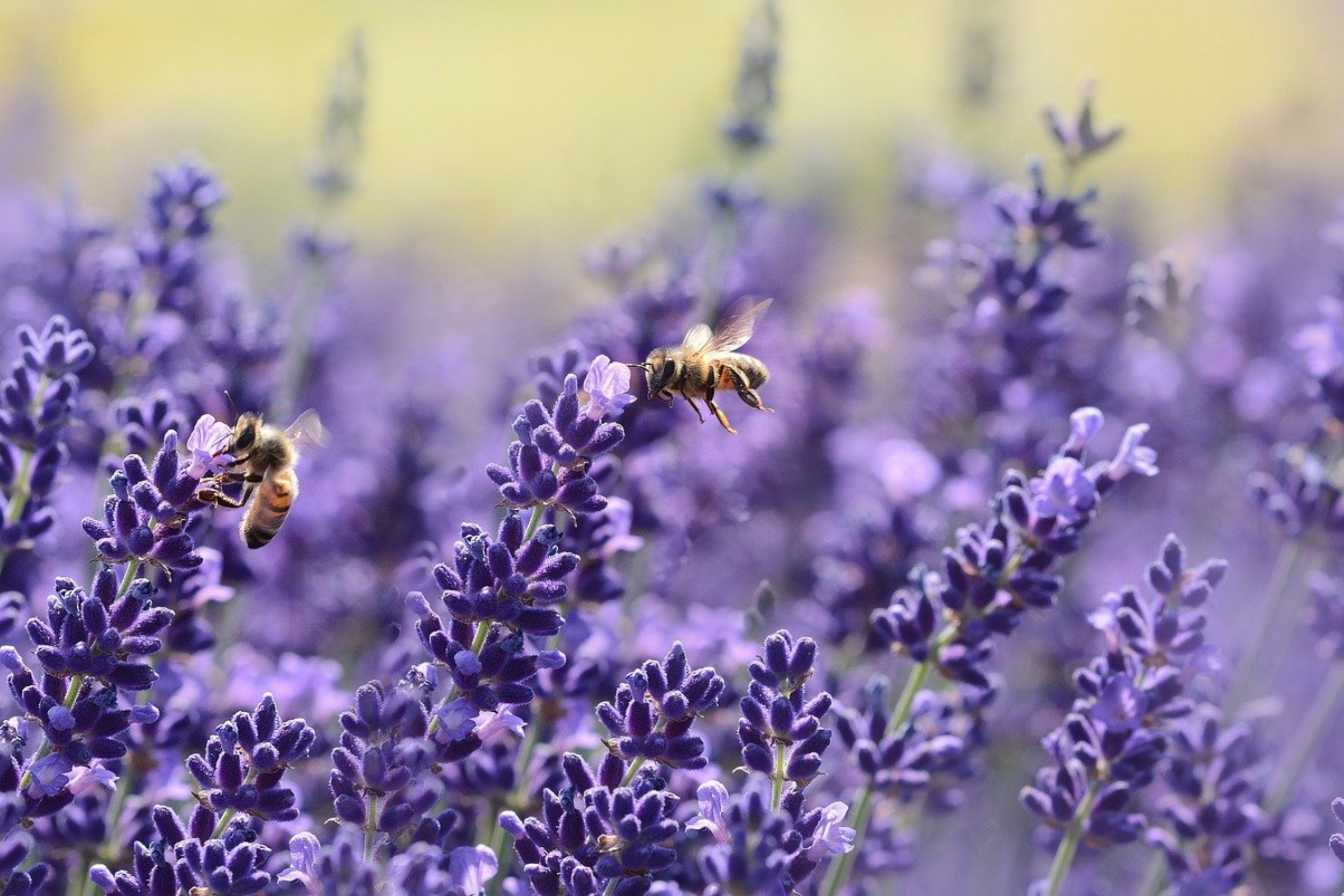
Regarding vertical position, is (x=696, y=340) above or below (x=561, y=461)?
above

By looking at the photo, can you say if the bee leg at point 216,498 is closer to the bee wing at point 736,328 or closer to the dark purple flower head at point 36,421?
the dark purple flower head at point 36,421

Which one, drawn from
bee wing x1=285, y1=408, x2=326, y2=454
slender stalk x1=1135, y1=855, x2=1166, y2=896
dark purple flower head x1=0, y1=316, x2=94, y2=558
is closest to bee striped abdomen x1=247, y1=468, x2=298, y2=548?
bee wing x1=285, y1=408, x2=326, y2=454

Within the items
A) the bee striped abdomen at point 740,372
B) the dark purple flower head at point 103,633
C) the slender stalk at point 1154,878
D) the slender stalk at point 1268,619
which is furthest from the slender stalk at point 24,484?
the slender stalk at point 1268,619

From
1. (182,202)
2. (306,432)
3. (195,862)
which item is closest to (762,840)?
A: (195,862)

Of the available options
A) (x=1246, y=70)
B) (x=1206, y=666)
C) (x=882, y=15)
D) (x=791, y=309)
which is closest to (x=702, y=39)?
(x=882, y=15)

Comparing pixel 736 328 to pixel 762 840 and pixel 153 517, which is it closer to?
pixel 153 517

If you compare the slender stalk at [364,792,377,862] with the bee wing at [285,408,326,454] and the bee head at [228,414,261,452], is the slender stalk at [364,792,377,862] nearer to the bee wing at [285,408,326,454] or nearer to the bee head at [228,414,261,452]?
the bee head at [228,414,261,452]

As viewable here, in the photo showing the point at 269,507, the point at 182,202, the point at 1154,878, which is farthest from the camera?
the point at 182,202
